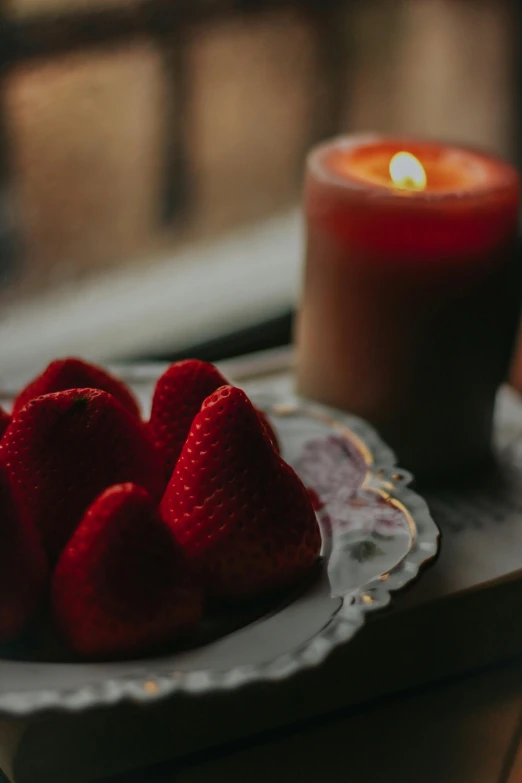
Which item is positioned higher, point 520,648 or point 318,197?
point 318,197

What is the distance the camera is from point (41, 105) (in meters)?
0.86

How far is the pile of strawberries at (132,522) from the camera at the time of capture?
34 cm

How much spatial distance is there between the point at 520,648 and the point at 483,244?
8.0 inches

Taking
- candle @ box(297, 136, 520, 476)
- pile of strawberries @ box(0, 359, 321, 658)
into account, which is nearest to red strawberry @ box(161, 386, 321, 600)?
pile of strawberries @ box(0, 359, 321, 658)

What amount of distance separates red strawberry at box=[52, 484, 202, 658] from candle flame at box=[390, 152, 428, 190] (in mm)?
268

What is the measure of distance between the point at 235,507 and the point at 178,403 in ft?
0.25

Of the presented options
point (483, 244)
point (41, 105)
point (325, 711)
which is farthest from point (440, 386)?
point (41, 105)

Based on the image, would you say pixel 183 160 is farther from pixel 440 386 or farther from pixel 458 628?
pixel 458 628

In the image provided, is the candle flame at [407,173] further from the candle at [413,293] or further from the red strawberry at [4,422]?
the red strawberry at [4,422]

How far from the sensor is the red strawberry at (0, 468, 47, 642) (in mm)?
340

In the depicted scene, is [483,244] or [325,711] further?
[483,244]

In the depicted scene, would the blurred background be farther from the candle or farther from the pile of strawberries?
the pile of strawberries

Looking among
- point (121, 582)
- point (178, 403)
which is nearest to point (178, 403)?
point (178, 403)

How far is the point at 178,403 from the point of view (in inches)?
16.7
